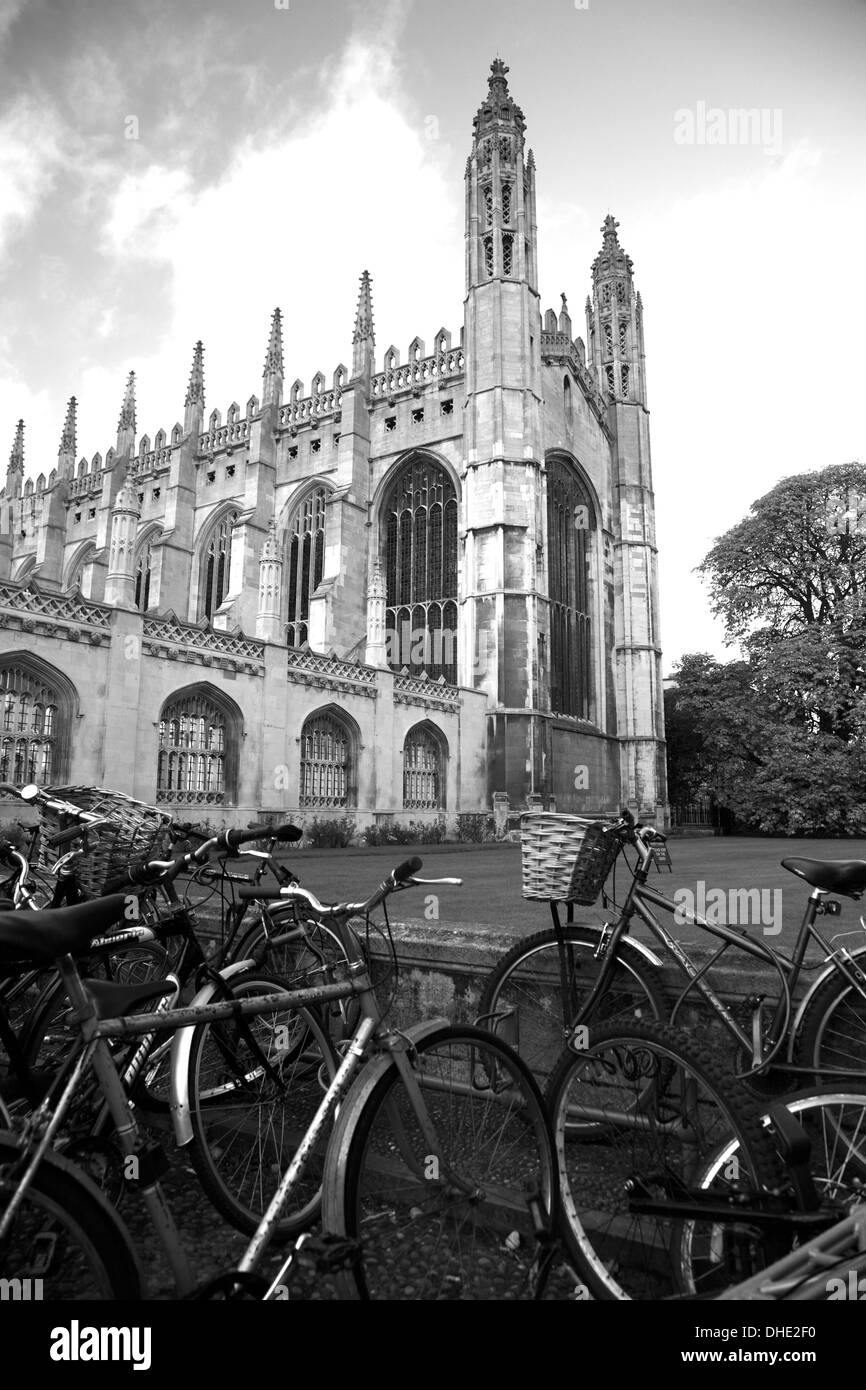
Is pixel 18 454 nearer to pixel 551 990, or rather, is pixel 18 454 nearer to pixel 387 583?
pixel 387 583

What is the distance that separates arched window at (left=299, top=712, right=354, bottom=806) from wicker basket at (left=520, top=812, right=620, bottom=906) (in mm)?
13098

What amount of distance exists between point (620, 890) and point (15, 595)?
369 inches

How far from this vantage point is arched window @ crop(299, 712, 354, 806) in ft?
51.4

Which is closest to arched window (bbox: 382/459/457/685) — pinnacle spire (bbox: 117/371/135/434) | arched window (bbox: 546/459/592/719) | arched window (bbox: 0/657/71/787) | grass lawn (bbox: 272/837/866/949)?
arched window (bbox: 546/459/592/719)

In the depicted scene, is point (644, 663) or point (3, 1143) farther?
point (644, 663)

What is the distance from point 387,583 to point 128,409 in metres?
17.7

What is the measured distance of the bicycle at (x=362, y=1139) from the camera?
1.54m

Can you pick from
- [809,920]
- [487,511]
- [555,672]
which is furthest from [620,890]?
[555,672]

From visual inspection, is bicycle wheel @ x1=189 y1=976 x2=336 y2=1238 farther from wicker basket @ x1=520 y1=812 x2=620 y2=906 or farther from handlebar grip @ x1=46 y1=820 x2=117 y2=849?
handlebar grip @ x1=46 y1=820 x2=117 y2=849

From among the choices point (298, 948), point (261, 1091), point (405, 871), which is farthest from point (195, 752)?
point (405, 871)

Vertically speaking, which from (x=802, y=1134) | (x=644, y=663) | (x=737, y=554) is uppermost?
(x=737, y=554)

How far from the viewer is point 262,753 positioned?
1450cm

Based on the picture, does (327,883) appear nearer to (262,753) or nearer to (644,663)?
(262,753)

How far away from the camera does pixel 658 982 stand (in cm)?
266
